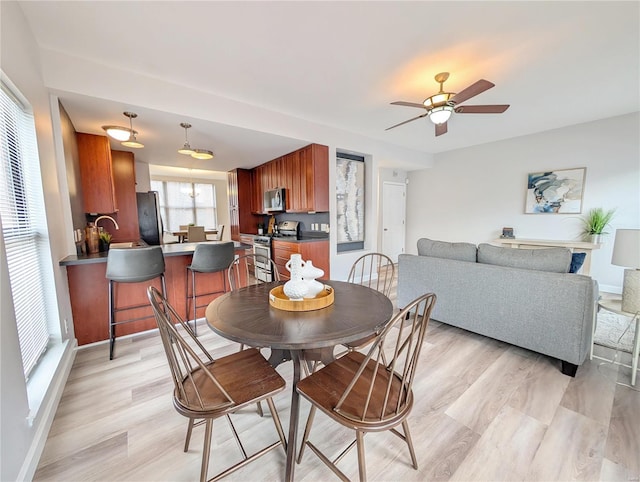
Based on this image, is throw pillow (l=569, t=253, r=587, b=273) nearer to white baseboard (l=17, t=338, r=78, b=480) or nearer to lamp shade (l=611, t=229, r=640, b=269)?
lamp shade (l=611, t=229, r=640, b=269)

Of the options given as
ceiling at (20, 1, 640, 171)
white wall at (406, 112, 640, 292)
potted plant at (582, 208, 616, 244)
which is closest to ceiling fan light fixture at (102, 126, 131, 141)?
ceiling at (20, 1, 640, 171)

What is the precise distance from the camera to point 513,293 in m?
2.12

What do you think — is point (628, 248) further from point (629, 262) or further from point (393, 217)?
point (393, 217)

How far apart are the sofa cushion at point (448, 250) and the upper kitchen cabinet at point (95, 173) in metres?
3.94

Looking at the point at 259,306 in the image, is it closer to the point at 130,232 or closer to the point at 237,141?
the point at 237,141

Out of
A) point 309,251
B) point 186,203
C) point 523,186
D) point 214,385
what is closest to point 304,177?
point 309,251

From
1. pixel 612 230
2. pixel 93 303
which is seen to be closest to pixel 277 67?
pixel 93 303

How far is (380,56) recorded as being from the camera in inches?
85.6

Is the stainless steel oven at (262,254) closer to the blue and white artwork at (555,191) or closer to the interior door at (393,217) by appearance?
the interior door at (393,217)

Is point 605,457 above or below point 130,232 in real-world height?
below

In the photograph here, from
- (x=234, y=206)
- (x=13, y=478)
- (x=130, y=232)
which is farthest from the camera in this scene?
(x=234, y=206)

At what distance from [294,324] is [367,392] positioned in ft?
1.47

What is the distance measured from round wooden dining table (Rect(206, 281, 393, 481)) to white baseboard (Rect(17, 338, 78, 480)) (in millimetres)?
1032

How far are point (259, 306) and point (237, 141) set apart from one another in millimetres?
2961
